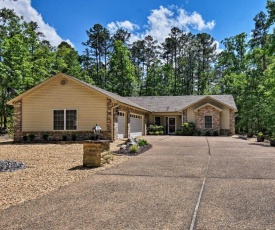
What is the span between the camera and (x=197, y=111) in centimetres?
2712

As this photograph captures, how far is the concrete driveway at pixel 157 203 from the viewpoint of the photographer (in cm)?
396

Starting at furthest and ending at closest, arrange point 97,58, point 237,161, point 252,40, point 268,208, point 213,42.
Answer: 1. point 213,42
2. point 97,58
3. point 252,40
4. point 237,161
5. point 268,208

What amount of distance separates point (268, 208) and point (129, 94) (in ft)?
126

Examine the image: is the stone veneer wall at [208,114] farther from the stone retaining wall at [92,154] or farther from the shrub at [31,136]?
the stone retaining wall at [92,154]

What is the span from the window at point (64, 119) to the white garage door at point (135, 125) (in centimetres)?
552

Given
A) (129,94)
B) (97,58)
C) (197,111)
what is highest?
(97,58)

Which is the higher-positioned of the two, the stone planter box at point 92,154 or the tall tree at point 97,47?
the tall tree at point 97,47

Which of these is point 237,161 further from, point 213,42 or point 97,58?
point 213,42

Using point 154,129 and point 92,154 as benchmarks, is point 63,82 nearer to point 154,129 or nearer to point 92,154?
point 92,154

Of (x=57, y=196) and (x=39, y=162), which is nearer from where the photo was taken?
(x=57, y=196)

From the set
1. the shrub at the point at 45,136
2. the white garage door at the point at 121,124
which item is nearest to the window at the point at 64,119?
the shrub at the point at 45,136

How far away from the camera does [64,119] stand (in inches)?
760

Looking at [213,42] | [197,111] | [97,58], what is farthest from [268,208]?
[213,42]

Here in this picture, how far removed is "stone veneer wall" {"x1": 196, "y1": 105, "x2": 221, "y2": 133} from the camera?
87.4ft
